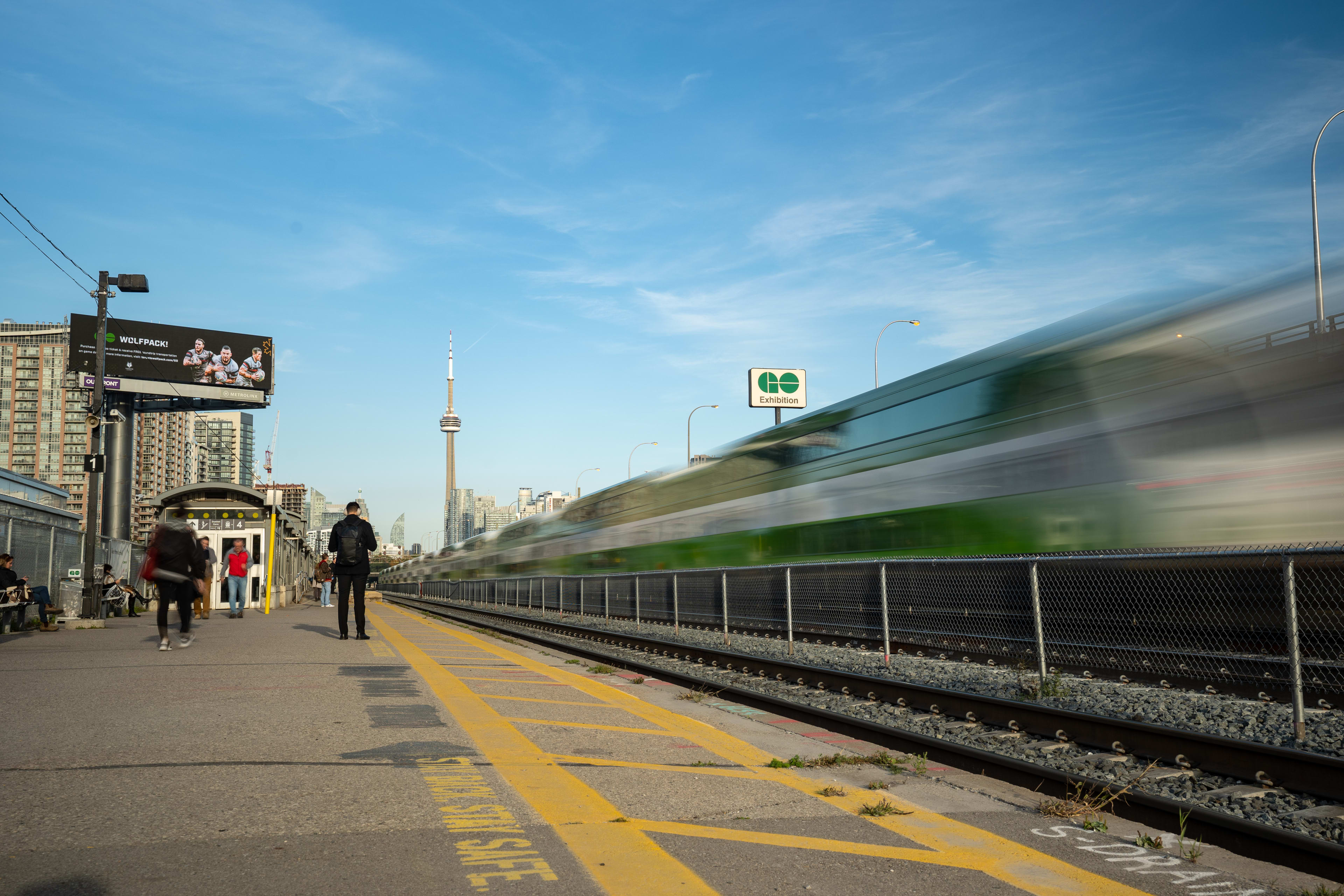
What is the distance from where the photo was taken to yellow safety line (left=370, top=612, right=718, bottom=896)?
142 inches

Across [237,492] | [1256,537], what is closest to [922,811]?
[1256,537]

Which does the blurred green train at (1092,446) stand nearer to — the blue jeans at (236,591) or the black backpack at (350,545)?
the black backpack at (350,545)

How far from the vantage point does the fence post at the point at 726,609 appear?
44.5 feet

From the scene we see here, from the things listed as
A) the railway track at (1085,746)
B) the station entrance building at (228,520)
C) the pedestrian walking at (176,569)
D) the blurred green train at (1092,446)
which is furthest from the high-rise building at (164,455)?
the railway track at (1085,746)

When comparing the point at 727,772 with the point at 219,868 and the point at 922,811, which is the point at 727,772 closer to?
the point at 922,811

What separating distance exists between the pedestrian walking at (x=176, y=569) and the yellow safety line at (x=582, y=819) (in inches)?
232

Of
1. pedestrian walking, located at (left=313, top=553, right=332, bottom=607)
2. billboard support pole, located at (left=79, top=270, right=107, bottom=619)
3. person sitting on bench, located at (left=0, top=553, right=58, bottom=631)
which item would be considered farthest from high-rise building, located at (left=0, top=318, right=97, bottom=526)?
person sitting on bench, located at (left=0, top=553, right=58, bottom=631)

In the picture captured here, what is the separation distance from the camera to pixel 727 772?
5598mm

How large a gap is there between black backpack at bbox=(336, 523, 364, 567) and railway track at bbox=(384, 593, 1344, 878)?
434cm

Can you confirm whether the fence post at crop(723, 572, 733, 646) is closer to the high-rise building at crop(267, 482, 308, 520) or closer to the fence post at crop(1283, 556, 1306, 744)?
the fence post at crop(1283, 556, 1306, 744)

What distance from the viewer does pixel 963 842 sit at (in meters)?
4.27

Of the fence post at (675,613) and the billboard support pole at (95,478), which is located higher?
the billboard support pole at (95,478)

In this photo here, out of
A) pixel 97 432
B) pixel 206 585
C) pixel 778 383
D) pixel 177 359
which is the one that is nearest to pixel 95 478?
pixel 97 432

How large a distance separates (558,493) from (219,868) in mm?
119976
